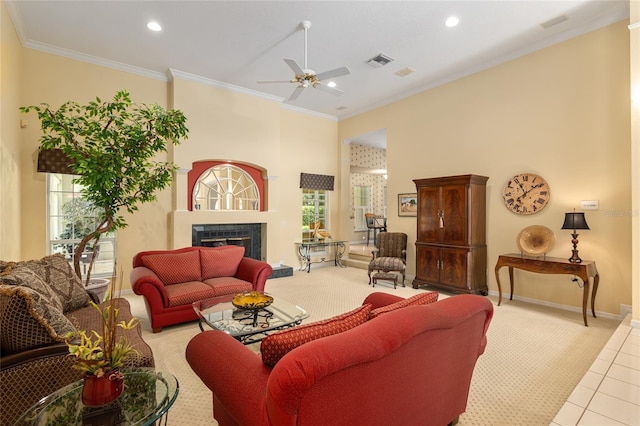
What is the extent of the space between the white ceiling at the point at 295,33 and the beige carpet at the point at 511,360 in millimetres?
3977

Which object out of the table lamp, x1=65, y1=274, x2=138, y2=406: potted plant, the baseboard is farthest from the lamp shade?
x1=65, y1=274, x2=138, y2=406: potted plant

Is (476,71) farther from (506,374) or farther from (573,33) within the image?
(506,374)

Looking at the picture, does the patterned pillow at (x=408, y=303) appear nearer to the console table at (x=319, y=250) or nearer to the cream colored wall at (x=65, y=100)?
the cream colored wall at (x=65, y=100)

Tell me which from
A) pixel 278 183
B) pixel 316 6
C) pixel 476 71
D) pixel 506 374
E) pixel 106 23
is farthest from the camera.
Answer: pixel 278 183

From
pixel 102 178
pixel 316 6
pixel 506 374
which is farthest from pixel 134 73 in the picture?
→ pixel 506 374

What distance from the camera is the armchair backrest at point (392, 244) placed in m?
6.24

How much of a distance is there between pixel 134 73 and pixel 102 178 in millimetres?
3022

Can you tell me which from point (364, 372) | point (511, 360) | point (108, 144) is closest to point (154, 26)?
point (108, 144)

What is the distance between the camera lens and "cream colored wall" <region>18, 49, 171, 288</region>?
4.50m

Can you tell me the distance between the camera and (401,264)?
570 cm

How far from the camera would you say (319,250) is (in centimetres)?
782

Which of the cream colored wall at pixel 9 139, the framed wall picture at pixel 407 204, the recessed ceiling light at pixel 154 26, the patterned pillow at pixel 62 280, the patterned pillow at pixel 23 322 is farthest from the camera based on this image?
the framed wall picture at pixel 407 204

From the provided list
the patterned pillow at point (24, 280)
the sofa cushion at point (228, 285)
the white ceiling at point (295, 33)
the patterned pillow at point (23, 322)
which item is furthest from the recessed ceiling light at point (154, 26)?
the patterned pillow at point (23, 322)

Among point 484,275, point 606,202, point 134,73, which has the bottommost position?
point 484,275
